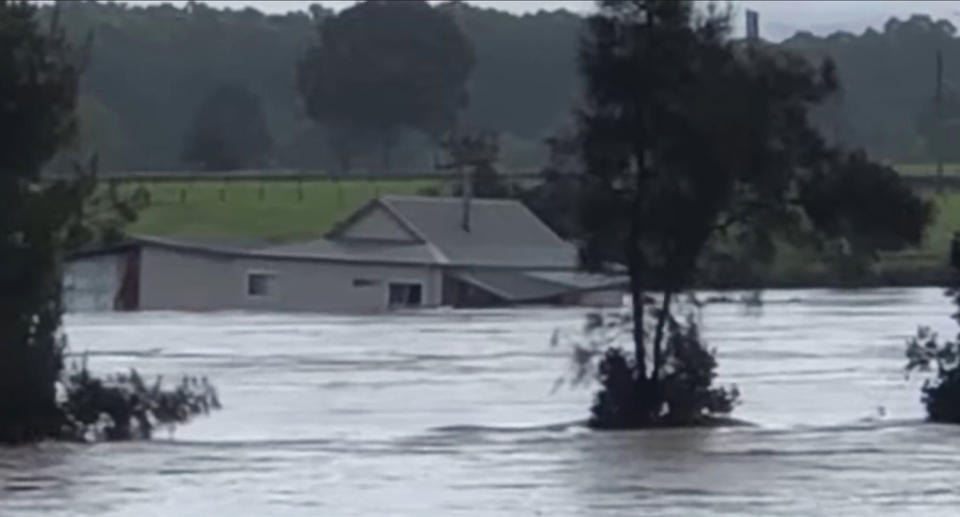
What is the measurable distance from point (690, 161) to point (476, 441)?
4976mm

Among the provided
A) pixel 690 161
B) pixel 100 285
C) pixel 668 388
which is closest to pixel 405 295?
pixel 100 285

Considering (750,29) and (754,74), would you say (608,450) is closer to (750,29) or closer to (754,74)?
(754,74)

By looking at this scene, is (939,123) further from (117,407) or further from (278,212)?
(117,407)

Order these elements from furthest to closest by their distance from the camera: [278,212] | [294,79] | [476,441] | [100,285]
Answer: [294,79] → [278,212] → [100,285] → [476,441]

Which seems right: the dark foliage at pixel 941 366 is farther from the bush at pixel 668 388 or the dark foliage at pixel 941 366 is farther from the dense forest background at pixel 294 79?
the dense forest background at pixel 294 79

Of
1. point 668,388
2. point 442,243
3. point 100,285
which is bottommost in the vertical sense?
point 668,388

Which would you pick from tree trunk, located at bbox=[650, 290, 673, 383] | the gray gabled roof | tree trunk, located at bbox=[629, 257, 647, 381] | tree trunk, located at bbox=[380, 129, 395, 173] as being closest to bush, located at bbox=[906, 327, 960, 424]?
tree trunk, located at bbox=[650, 290, 673, 383]

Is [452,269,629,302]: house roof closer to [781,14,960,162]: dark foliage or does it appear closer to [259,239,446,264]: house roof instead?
[259,239,446,264]: house roof

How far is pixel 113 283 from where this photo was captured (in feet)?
241

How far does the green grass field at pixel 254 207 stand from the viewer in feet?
267

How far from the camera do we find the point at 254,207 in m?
86.4

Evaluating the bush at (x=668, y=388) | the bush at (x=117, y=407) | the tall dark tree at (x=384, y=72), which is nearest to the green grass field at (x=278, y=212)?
the tall dark tree at (x=384, y=72)

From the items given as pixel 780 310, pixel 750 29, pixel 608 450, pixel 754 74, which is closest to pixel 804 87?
pixel 754 74

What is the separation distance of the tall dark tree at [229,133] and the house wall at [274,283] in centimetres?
3511
